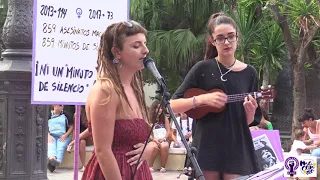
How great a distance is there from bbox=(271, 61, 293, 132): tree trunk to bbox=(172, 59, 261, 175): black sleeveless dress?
40.3ft

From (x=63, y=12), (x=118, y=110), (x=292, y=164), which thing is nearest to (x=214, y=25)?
(x=118, y=110)

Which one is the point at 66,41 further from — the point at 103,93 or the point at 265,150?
the point at 103,93

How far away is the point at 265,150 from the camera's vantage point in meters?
6.46

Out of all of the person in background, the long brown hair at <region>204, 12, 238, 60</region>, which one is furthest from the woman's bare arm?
the person in background

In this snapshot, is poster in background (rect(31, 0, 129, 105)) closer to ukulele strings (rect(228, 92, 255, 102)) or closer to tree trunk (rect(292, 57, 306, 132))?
ukulele strings (rect(228, 92, 255, 102))

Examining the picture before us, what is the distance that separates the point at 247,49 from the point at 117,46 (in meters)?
12.9

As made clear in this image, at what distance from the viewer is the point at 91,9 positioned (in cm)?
617

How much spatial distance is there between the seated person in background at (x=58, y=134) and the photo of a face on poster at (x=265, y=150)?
597 centimetres

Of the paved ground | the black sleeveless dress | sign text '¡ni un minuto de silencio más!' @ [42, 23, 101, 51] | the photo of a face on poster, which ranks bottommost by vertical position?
the paved ground

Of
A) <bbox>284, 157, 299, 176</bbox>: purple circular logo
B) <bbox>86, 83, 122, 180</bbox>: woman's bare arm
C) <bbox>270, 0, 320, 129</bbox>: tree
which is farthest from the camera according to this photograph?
<bbox>270, 0, 320, 129</bbox>: tree

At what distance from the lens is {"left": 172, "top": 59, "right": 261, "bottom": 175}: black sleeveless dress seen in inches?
161

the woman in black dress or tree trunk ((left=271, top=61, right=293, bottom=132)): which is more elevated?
the woman in black dress

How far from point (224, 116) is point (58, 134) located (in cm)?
825

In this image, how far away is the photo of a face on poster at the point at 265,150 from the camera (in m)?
6.37
